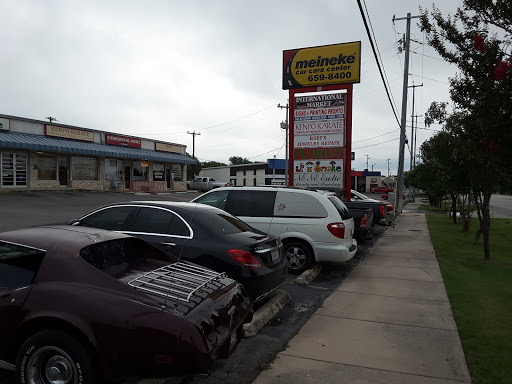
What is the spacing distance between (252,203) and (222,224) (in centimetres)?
266

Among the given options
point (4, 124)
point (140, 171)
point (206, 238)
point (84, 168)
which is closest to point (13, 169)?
point (4, 124)

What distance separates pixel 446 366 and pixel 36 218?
49.4ft

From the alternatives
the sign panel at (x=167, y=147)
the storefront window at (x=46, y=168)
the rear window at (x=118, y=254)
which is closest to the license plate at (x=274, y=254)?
the rear window at (x=118, y=254)

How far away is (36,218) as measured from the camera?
48.5 feet

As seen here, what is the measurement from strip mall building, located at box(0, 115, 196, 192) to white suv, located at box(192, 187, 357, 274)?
70.6ft

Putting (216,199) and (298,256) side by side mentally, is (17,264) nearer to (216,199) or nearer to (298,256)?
(216,199)

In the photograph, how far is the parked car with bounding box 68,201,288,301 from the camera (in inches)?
193

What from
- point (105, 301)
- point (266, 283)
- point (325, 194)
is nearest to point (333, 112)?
point (325, 194)

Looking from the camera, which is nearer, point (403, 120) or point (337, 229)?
point (337, 229)

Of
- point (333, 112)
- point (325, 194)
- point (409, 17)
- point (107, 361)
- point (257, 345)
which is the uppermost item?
point (409, 17)

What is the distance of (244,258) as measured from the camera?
490 centimetres

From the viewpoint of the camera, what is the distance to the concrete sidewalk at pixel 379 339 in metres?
3.78

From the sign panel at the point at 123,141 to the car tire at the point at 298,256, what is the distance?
93.8ft

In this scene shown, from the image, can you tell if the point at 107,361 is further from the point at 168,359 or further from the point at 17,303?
the point at 17,303
